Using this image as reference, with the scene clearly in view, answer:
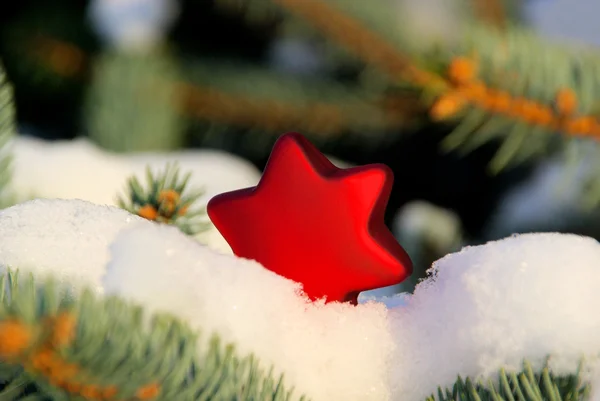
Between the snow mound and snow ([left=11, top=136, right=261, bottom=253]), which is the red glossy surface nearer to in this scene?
the snow mound

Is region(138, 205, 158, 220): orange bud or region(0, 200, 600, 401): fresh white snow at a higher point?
region(0, 200, 600, 401): fresh white snow

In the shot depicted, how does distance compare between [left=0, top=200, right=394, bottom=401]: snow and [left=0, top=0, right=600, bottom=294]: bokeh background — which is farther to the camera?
[left=0, top=0, right=600, bottom=294]: bokeh background

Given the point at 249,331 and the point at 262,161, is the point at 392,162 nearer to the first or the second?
the point at 262,161

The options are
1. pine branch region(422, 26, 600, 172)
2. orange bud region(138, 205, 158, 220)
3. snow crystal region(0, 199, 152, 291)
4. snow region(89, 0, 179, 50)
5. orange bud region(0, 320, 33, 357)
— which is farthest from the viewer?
snow region(89, 0, 179, 50)

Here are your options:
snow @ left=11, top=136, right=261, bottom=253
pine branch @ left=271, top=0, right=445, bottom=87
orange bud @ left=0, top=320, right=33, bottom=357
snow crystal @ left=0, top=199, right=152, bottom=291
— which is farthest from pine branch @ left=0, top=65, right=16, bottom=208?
pine branch @ left=271, top=0, right=445, bottom=87

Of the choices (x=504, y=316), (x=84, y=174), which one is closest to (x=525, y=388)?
(x=504, y=316)

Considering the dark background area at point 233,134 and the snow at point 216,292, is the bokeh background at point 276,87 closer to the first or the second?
the dark background area at point 233,134

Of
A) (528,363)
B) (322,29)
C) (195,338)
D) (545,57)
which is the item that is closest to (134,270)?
(195,338)

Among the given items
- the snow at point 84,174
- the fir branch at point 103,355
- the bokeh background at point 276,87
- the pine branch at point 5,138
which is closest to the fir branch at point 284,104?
the bokeh background at point 276,87
